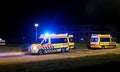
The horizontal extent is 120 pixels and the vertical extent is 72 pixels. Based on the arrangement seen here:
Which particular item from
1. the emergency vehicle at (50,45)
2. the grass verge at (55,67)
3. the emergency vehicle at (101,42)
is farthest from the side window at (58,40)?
the grass verge at (55,67)

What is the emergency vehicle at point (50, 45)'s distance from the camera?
3313cm

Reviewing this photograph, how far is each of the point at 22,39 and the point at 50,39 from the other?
33.8 metres

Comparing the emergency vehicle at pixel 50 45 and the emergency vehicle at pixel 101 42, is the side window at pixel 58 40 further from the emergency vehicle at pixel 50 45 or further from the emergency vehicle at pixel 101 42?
the emergency vehicle at pixel 101 42

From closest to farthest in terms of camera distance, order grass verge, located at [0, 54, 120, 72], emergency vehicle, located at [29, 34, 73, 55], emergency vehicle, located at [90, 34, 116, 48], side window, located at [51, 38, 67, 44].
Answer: grass verge, located at [0, 54, 120, 72] → emergency vehicle, located at [29, 34, 73, 55] → side window, located at [51, 38, 67, 44] → emergency vehicle, located at [90, 34, 116, 48]

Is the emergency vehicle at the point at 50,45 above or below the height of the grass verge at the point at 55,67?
above

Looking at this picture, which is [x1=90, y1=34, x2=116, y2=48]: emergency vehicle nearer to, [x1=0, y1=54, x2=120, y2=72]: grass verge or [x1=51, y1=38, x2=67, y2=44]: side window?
[x1=51, y1=38, x2=67, y2=44]: side window

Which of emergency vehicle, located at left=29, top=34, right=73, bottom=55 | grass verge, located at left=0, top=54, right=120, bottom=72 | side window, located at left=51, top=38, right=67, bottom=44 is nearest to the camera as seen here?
grass verge, located at left=0, top=54, right=120, bottom=72

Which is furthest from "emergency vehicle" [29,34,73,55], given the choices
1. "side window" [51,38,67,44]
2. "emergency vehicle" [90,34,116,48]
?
"emergency vehicle" [90,34,116,48]

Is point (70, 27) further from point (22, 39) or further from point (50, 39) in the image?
point (50, 39)

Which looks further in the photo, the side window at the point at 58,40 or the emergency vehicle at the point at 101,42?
the emergency vehicle at the point at 101,42

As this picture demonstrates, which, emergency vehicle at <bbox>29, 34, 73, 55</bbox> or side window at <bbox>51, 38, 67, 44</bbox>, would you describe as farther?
side window at <bbox>51, 38, 67, 44</bbox>

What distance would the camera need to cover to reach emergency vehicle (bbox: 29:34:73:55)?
33128mm

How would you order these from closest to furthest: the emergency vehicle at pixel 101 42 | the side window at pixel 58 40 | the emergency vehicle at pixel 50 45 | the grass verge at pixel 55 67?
the grass verge at pixel 55 67, the emergency vehicle at pixel 50 45, the side window at pixel 58 40, the emergency vehicle at pixel 101 42

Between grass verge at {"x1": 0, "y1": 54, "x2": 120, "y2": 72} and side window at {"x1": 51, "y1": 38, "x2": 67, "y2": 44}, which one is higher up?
side window at {"x1": 51, "y1": 38, "x2": 67, "y2": 44}
